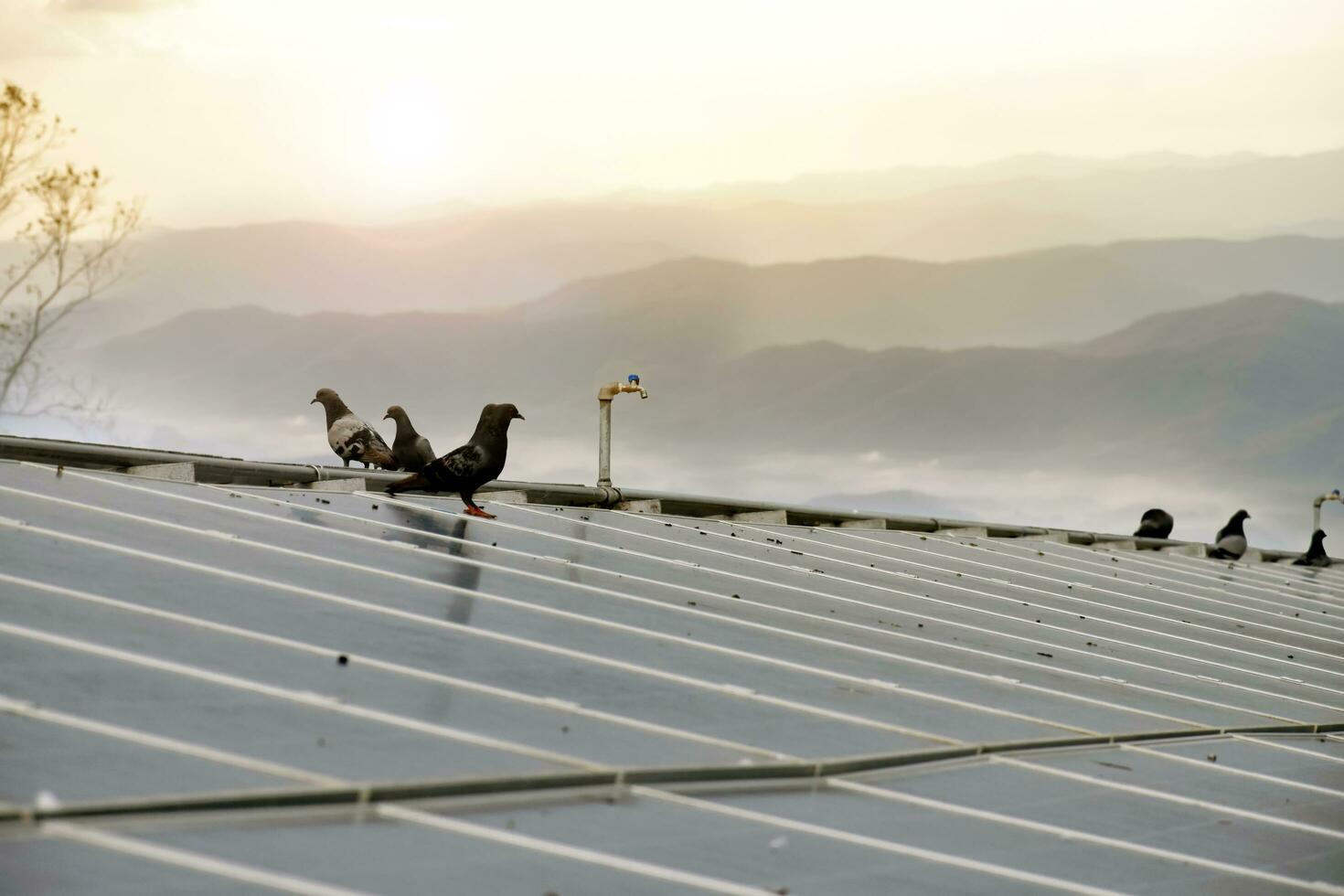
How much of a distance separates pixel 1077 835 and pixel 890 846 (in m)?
1.25

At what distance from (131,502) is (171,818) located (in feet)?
22.0

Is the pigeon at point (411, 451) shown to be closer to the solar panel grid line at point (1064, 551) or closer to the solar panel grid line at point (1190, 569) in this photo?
the solar panel grid line at point (1064, 551)

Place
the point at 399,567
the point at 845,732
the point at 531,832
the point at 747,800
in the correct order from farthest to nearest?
1. the point at 399,567
2. the point at 845,732
3. the point at 747,800
4. the point at 531,832

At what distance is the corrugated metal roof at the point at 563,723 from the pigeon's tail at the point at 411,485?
16 cm

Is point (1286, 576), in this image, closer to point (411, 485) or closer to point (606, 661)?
point (411, 485)

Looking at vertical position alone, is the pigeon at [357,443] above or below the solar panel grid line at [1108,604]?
above

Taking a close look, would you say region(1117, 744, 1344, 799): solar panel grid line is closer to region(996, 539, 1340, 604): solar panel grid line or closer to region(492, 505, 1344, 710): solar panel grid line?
region(492, 505, 1344, 710): solar panel grid line

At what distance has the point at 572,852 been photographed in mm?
5445

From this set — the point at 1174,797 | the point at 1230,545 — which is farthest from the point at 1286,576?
the point at 1174,797

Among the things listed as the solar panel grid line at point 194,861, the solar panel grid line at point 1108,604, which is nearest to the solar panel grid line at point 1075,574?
the solar panel grid line at point 1108,604

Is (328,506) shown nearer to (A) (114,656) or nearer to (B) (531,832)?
(A) (114,656)

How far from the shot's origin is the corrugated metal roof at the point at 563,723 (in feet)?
17.1

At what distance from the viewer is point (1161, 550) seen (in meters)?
26.5

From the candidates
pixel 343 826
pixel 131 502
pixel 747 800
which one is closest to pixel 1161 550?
pixel 131 502
